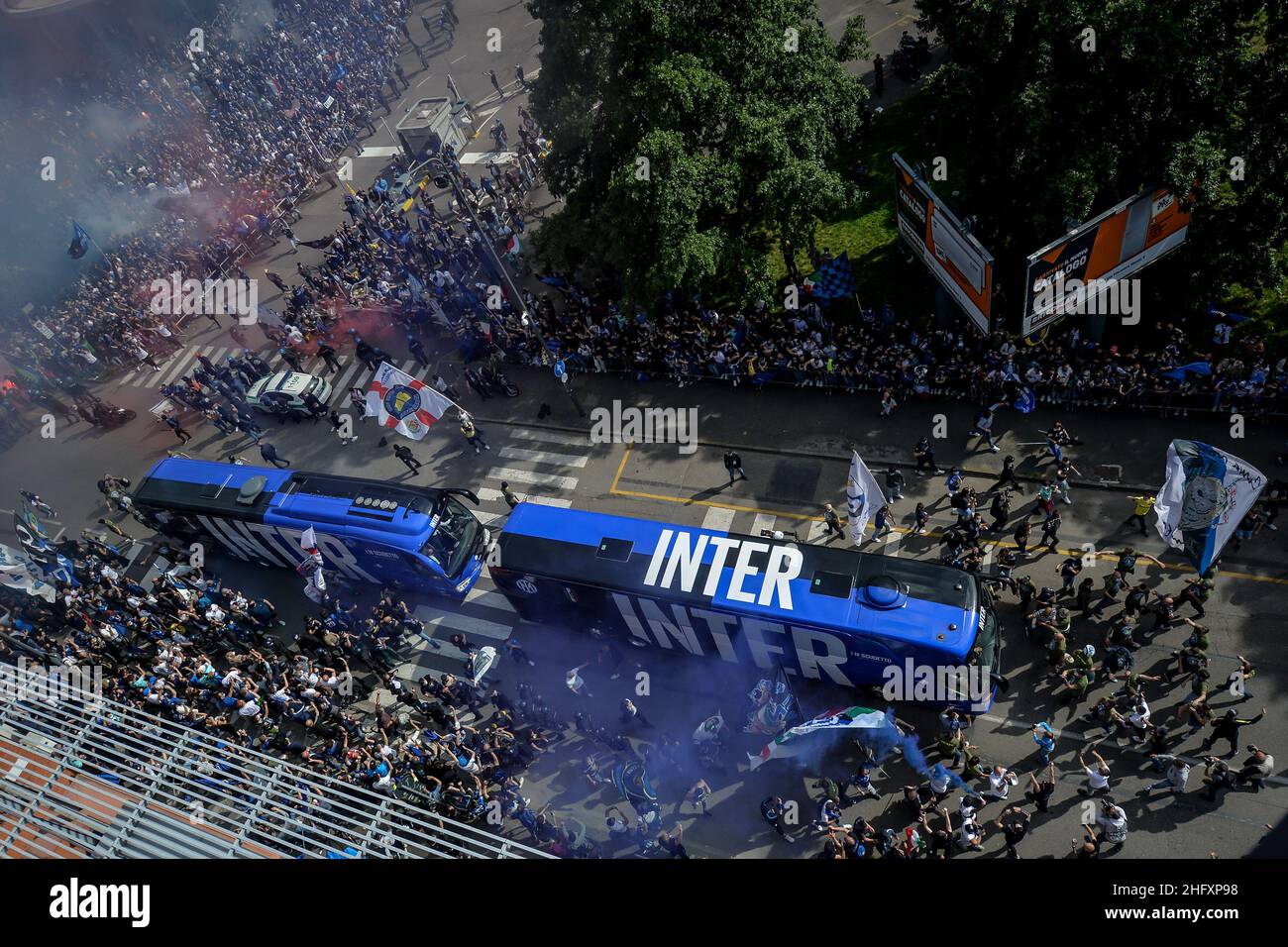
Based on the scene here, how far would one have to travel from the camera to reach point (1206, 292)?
26.0 metres

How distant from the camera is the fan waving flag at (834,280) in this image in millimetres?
31797

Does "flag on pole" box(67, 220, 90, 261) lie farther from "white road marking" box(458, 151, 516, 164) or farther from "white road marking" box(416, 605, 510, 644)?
"white road marking" box(416, 605, 510, 644)

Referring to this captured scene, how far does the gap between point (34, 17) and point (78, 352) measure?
43.0 m

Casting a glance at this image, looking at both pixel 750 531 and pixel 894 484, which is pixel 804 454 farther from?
pixel 894 484

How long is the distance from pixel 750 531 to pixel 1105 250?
45.3 ft

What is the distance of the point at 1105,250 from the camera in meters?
25.1

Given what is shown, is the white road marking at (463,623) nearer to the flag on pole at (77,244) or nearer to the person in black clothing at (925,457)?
the person in black clothing at (925,457)

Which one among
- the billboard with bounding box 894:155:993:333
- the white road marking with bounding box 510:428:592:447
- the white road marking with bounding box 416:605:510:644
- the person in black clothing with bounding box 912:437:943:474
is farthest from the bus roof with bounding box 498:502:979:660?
the billboard with bounding box 894:155:993:333

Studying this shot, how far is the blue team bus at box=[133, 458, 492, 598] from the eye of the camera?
84.2 ft

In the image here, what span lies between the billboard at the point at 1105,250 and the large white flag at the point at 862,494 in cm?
741

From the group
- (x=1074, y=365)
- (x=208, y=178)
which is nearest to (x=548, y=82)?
(x=1074, y=365)

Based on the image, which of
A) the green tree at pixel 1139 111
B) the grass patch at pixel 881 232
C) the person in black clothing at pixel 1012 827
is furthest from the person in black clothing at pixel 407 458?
the person in black clothing at pixel 1012 827

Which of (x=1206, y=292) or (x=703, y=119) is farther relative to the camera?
(x=703, y=119)

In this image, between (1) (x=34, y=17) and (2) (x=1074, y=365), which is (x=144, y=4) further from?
(2) (x=1074, y=365)
